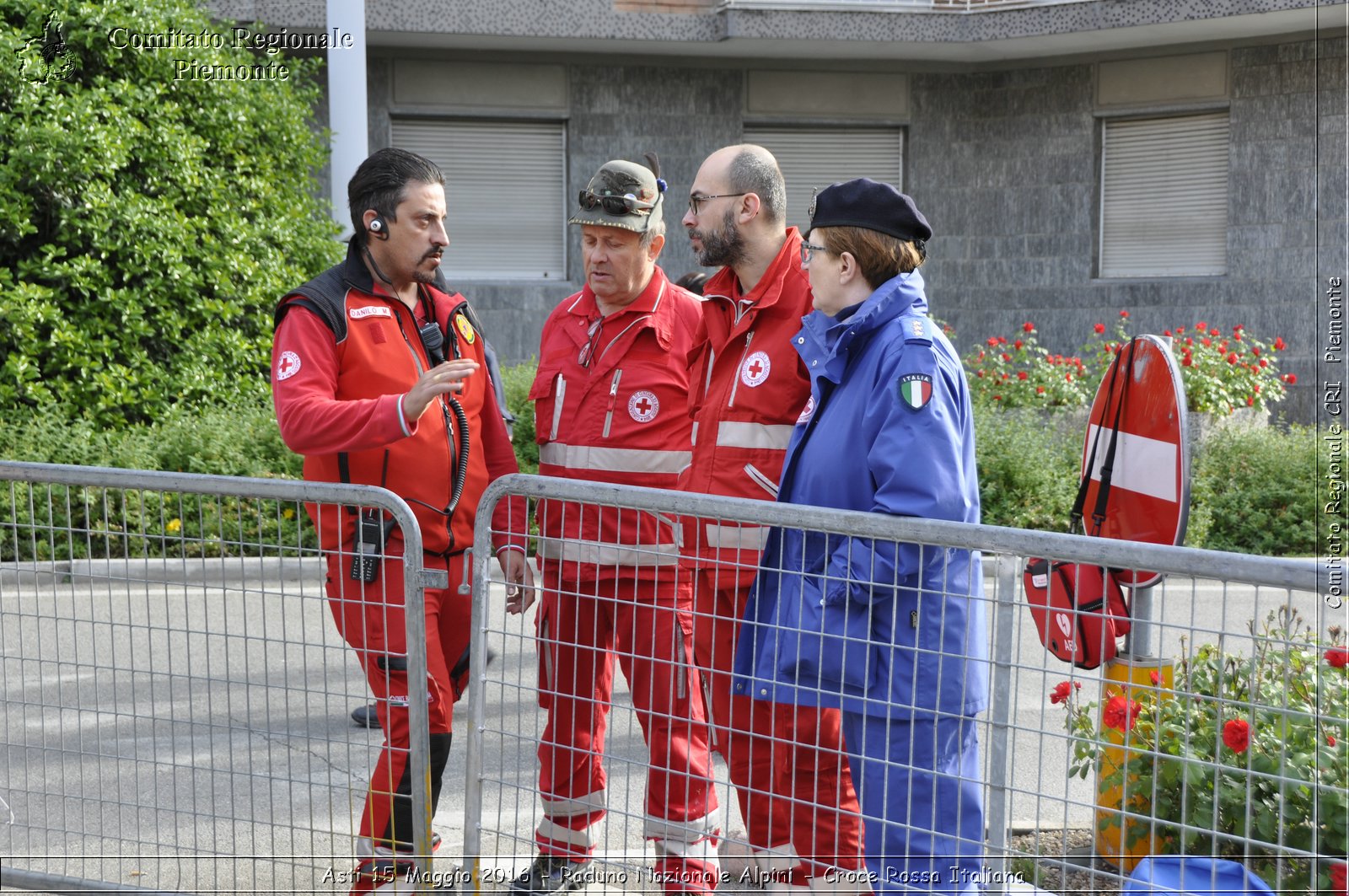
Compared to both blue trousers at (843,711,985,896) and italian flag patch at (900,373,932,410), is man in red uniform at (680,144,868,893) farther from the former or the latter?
italian flag patch at (900,373,932,410)

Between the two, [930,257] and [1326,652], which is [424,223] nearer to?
[1326,652]

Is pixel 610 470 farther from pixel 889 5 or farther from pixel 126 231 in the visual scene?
pixel 889 5

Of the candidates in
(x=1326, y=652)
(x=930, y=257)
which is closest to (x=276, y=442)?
(x=1326, y=652)

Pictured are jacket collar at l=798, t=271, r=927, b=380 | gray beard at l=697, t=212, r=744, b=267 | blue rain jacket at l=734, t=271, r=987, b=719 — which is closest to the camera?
blue rain jacket at l=734, t=271, r=987, b=719

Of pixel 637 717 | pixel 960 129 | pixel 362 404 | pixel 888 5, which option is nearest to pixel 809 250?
pixel 362 404

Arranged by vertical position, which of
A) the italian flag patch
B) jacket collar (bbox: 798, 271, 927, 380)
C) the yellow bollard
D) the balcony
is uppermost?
the balcony

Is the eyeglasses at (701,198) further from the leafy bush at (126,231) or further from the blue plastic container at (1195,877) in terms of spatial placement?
the leafy bush at (126,231)

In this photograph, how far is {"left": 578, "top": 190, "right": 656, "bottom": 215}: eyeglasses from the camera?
4.11 meters

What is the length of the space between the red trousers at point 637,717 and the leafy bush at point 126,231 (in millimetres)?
7696

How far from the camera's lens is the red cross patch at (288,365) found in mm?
3617

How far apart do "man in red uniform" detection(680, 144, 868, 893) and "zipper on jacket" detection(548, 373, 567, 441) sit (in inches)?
16.4

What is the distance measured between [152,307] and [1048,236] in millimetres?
10707

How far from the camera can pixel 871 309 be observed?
128 inches

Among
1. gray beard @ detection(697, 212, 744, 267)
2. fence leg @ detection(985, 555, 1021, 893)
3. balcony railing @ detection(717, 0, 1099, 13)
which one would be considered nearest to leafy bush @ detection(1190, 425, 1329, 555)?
balcony railing @ detection(717, 0, 1099, 13)
